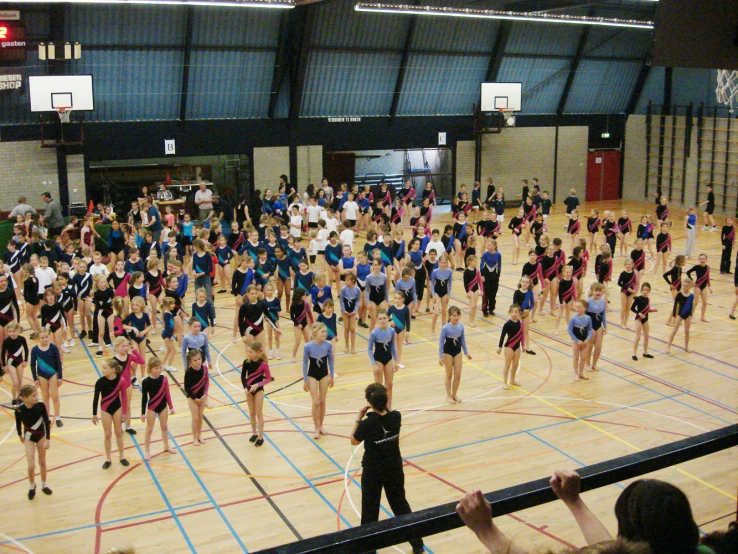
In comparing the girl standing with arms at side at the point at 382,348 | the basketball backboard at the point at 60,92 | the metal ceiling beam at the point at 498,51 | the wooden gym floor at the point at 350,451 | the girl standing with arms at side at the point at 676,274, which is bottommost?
the wooden gym floor at the point at 350,451

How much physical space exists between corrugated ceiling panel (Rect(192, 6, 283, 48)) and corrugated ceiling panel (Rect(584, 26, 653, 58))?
14379 millimetres

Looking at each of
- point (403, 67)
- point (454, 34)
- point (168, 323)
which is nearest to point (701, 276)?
point (168, 323)

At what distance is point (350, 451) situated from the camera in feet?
36.9

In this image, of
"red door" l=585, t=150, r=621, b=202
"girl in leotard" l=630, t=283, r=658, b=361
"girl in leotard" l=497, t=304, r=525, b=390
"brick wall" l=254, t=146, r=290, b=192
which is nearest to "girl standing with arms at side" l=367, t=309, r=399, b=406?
"girl in leotard" l=497, t=304, r=525, b=390

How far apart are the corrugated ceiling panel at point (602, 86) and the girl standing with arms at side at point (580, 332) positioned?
23471mm

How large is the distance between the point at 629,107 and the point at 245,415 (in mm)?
30064

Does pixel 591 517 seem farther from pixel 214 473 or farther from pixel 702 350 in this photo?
pixel 702 350

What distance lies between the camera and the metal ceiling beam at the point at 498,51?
31.1 metres

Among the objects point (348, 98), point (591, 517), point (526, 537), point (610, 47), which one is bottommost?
point (526, 537)

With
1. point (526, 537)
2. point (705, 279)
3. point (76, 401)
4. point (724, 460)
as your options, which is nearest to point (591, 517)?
point (526, 537)

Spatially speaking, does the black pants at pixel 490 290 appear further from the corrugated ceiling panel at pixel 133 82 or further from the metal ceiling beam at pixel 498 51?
the metal ceiling beam at pixel 498 51

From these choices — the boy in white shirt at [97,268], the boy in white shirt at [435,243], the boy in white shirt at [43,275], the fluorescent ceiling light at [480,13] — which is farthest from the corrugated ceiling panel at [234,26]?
the boy in white shirt at [43,275]

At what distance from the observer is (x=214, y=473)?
Answer: 1056cm

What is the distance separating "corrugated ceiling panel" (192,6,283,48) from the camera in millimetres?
26328
